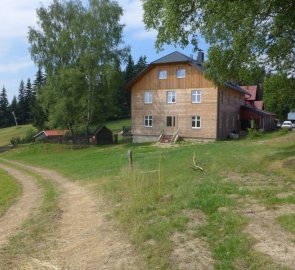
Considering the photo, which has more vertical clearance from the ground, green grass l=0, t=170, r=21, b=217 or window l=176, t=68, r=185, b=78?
window l=176, t=68, r=185, b=78

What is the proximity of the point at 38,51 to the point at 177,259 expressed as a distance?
4714cm

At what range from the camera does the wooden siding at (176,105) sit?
47156mm

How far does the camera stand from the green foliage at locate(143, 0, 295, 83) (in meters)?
14.4

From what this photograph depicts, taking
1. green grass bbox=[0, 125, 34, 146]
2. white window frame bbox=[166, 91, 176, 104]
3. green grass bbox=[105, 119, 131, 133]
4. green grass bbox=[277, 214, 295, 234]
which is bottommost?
green grass bbox=[0, 125, 34, 146]

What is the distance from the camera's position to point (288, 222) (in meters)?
8.51

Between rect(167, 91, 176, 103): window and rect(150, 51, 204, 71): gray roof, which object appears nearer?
rect(150, 51, 204, 71): gray roof

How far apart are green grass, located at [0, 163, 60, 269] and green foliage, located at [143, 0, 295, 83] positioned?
715 centimetres

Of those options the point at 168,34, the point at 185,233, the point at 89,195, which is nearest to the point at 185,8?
the point at 168,34

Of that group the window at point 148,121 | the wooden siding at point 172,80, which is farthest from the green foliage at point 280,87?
the window at point 148,121

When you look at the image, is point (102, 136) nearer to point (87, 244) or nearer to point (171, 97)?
point (171, 97)

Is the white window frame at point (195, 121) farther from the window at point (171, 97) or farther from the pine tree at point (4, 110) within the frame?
the pine tree at point (4, 110)

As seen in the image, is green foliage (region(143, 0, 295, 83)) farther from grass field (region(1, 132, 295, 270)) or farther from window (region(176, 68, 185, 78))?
window (region(176, 68, 185, 78))

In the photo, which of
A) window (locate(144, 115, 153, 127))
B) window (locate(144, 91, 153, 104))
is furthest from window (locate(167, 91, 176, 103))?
window (locate(144, 115, 153, 127))

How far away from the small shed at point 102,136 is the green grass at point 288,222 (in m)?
47.5
